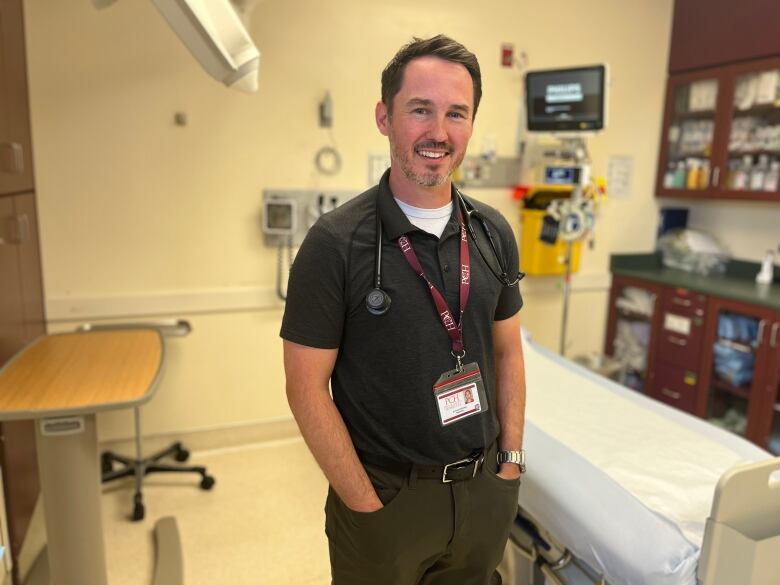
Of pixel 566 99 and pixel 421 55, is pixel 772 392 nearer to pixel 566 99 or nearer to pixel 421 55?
pixel 566 99

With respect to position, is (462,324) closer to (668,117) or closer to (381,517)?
(381,517)

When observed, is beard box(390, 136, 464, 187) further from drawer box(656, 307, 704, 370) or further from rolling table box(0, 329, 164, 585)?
drawer box(656, 307, 704, 370)

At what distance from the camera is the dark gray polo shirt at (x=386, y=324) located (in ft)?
3.77

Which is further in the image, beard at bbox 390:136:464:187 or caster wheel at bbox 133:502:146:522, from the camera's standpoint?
caster wheel at bbox 133:502:146:522

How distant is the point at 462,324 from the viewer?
48.9 inches

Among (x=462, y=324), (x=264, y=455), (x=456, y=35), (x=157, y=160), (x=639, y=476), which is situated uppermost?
(x=456, y=35)

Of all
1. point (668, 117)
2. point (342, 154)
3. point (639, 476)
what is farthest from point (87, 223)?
point (668, 117)

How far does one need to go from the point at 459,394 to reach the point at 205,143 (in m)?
2.12

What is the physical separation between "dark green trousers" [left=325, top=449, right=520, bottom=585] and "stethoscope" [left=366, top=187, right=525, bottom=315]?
36 centimetres

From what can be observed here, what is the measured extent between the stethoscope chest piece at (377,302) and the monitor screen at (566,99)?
231cm

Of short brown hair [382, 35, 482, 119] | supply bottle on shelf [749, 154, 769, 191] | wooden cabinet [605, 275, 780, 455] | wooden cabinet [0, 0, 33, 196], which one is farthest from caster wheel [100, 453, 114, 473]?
supply bottle on shelf [749, 154, 769, 191]

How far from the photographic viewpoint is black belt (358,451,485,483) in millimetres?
1226

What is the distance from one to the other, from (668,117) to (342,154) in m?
2.14

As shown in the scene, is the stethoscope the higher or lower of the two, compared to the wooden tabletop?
higher
